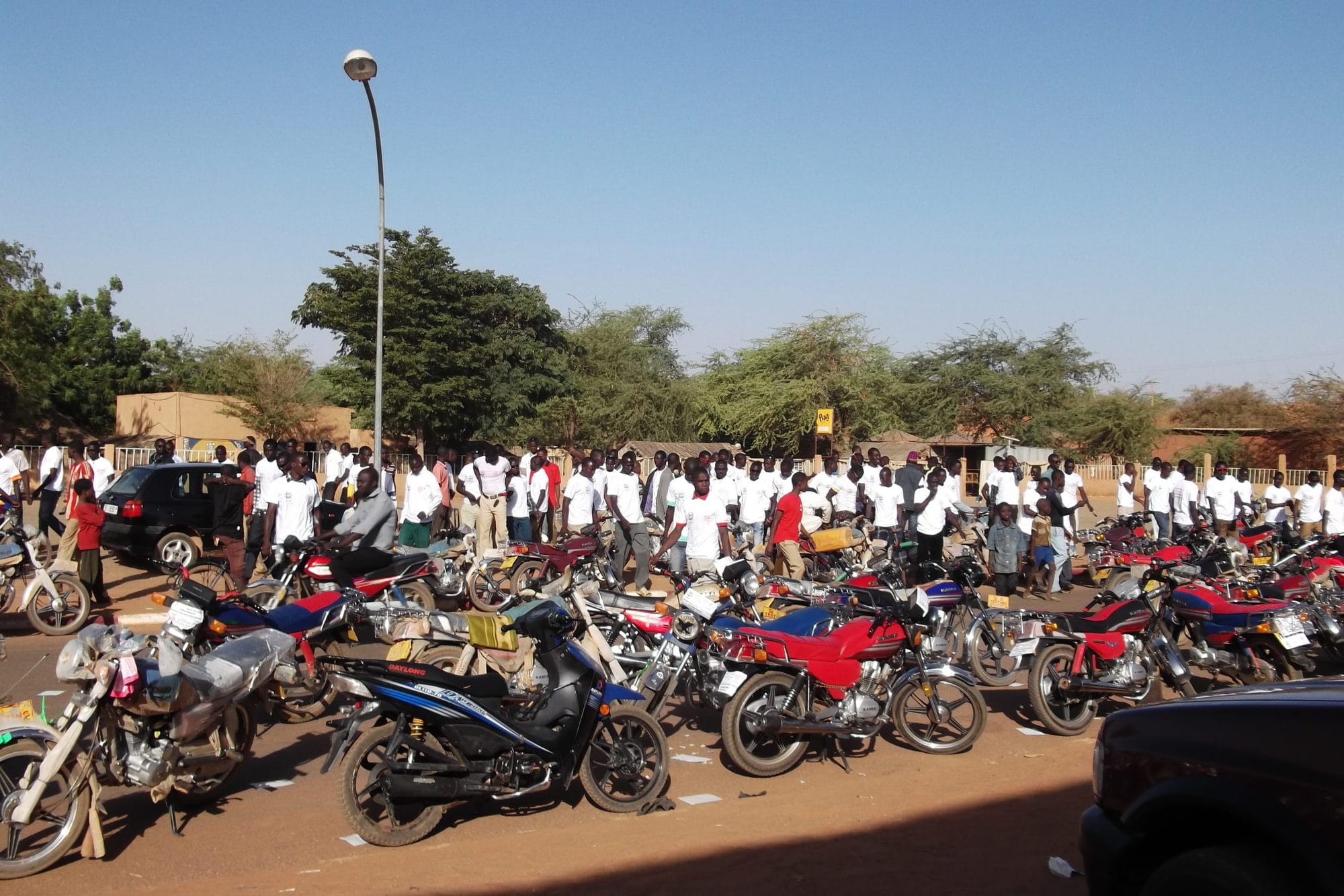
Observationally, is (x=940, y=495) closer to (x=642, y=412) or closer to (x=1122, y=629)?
(x=1122, y=629)

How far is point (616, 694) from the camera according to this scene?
6.16 meters

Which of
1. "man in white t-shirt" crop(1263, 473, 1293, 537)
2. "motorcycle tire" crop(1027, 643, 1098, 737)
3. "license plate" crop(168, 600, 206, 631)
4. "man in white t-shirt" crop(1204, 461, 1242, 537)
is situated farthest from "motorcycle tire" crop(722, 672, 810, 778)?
"man in white t-shirt" crop(1263, 473, 1293, 537)

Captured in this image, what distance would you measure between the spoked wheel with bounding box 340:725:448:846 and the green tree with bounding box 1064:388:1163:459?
137 feet

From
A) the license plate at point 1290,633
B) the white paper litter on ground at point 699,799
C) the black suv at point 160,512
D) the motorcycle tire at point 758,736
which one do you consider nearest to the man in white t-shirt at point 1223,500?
the license plate at point 1290,633

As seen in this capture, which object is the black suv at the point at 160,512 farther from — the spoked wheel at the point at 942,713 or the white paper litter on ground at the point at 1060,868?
the white paper litter on ground at the point at 1060,868

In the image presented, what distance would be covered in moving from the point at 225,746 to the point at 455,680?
1.43 metres

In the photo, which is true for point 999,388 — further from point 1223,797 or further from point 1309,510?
point 1223,797

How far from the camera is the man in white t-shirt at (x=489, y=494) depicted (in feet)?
50.2

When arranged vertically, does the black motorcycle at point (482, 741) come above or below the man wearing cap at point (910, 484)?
below

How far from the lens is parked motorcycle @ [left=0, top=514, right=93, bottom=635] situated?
10609mm

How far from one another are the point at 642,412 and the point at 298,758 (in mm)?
41836

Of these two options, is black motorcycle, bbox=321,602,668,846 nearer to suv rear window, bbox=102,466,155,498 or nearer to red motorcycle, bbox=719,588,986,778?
red motorcycle, bbox=719,588,986,778

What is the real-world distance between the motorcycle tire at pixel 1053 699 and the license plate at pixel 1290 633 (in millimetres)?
1835

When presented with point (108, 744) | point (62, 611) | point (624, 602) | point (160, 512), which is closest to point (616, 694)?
point (624, 602)
